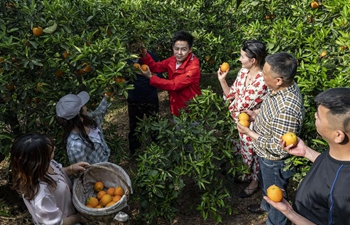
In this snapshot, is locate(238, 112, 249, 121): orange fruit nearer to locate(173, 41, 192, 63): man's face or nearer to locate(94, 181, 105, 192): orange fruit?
locate(173, 41, 192, 63): man's face

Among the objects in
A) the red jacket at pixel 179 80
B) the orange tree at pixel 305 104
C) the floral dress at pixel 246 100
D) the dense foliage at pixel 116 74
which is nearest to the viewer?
the dense foliage at pixel 116 74

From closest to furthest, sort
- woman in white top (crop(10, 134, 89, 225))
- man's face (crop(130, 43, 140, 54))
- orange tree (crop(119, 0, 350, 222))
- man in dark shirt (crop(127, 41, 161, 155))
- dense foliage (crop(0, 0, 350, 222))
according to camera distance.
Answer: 1. woman in white top (crop(10, 134, 89, 225))
2. dense foliage (crop(0, 0, 350, 222))
3. orange tree (crop(119, 0, 350, 222))
4. man's face (crop(130, 43, 140, 54))
5. man in dark shirt (crop(127, 41, 161, 155))

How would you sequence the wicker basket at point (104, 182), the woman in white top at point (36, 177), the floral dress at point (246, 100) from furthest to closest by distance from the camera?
the floral dress at point (246, 100)
the wicker basket at point (104, 182)
the woman in white top at point (36, 177)

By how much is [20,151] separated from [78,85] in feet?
3.35

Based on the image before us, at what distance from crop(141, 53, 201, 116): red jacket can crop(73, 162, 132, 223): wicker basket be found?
1197mm

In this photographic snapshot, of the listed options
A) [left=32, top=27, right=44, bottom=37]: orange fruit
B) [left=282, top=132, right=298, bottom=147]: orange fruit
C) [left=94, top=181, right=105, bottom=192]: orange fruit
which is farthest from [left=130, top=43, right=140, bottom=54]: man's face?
[left=282, top=132, right=298, bottom=147]: orange fruit

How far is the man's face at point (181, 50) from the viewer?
11.7 feet

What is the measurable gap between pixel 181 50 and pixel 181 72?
23 cm

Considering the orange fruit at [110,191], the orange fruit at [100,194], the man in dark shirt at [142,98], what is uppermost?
the orange fruit at [110,191]

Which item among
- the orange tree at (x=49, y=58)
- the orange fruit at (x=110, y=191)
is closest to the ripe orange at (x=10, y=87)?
the orange tree at (x=49, y=58)

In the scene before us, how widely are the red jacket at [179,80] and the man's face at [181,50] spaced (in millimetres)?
46

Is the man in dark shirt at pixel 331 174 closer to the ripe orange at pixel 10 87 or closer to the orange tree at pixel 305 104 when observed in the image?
the orange tree at pixel 305 104

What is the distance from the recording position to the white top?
198 centimetres

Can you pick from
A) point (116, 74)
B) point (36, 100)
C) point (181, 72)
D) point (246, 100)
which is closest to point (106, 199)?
point (116, 74)
